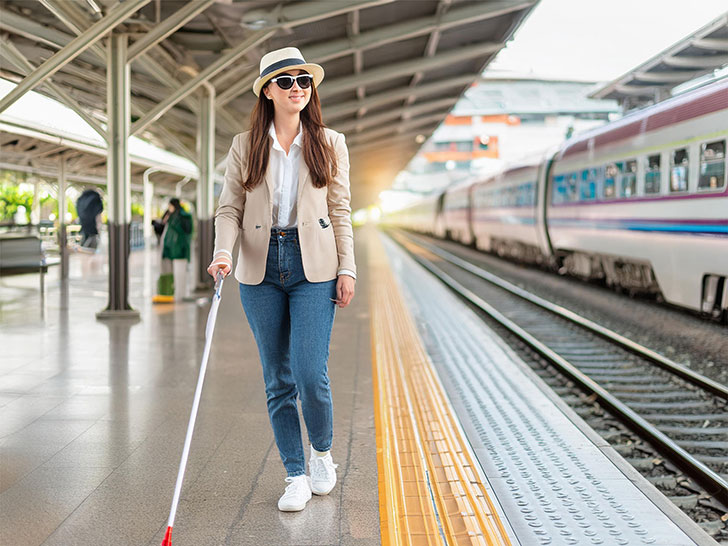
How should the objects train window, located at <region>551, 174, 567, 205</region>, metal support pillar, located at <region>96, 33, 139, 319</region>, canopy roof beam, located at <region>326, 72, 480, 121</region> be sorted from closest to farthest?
metal support pillar, located at <region>96, 33, 139, 319</region>, train window, located at <region>551, 174, 567, 205</region>, canopy roof beam, located at <region>326, 72, 480, 121</region>

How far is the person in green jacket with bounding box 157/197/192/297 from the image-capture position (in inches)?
475

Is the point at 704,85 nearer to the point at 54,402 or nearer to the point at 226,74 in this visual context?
the point at 226,74

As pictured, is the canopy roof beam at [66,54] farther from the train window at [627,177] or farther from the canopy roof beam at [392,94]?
the canopy roof beam at [392,94]

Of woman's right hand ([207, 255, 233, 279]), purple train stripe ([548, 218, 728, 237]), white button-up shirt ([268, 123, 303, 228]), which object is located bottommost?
woman's right hand ([207, 255, 233, 279])

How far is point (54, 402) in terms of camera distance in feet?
19.1

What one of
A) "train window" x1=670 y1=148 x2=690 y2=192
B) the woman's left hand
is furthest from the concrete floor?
"train window" x1=670 y1=148 x2=690 y2=192

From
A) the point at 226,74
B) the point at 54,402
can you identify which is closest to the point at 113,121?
the point at 226,74

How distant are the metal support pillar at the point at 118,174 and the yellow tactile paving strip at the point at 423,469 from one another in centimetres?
380

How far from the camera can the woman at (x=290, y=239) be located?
3.67 metres

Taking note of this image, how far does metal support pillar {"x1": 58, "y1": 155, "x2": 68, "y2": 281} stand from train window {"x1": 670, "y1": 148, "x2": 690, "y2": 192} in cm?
991

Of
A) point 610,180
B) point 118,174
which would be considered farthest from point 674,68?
point 118,174

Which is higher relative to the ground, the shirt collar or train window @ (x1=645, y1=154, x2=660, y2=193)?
train window @ (x1=645, y1=154, x2=660, y2=193)

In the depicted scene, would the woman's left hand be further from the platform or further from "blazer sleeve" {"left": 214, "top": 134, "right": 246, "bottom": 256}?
the platform

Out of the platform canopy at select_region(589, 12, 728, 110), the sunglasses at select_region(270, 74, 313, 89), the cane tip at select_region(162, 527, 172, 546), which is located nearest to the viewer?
the cane tip at select_region(162, 527, 172, 546)
